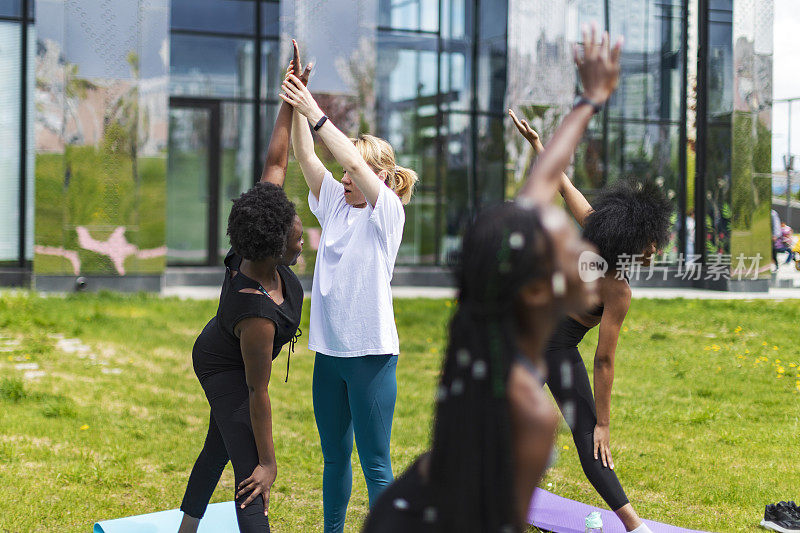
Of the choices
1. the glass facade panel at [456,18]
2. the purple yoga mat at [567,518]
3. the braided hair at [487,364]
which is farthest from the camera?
the glass facade panel at [456,18]

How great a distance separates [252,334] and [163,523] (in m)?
1.86

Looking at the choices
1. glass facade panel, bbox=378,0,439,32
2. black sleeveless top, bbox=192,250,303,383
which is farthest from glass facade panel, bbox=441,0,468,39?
black sleeveless top, bbox=192,250,303,383

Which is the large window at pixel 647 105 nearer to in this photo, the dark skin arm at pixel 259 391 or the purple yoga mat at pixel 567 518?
the purple yoga mat at pixel 567 518

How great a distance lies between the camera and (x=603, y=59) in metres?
1.99

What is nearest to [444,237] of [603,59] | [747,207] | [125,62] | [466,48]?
[466,48]

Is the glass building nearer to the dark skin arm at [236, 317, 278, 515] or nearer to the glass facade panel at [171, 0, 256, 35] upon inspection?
the glass facade panel at [171, 0, 256, 35]

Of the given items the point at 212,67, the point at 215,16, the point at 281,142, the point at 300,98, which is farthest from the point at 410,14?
the point at 300,98

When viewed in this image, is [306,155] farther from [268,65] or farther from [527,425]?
[268,65]

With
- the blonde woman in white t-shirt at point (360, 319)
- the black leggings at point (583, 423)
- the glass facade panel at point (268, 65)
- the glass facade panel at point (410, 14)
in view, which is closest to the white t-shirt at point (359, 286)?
the blonde woman in white t-shirt at point (360, 319)

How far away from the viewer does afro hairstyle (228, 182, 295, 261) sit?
9.87 feet

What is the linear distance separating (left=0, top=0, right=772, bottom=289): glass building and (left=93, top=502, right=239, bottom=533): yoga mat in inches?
364

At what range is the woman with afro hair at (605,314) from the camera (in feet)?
12.1

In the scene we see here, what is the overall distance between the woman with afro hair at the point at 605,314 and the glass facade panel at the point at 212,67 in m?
12.8

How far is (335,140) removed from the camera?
125 inches
